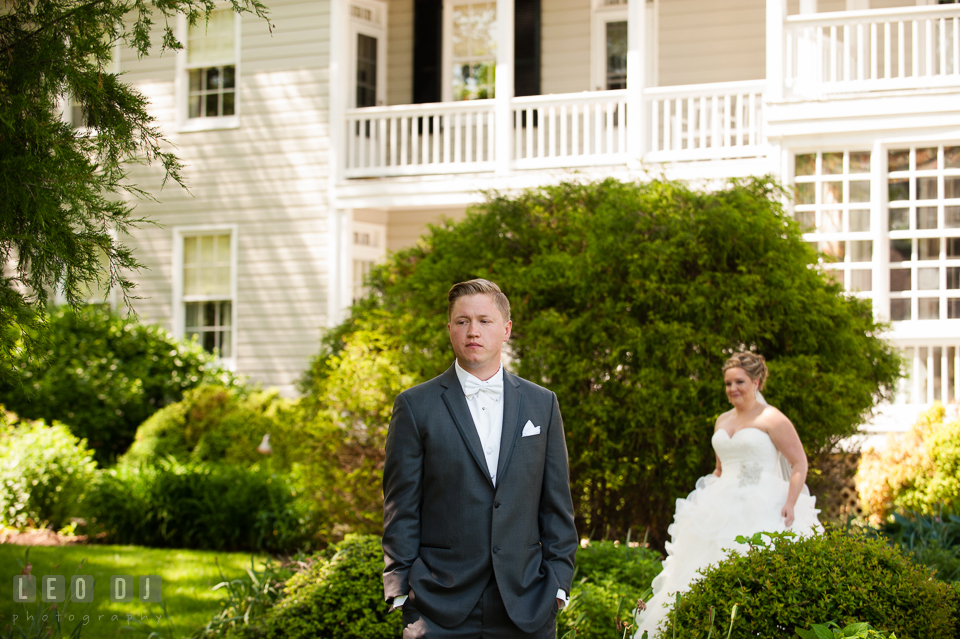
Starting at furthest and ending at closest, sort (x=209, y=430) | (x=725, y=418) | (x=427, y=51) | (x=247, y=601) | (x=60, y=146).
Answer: (x=427, y=51)
(x=209, y=430)
(x=725, y=418)
(x=247, y=601)
(x=60, y=146)

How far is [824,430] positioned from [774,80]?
594 cm

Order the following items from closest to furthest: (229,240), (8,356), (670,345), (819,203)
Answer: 1. (8,356)
2. (670,345)
3. (819,203)
4. (229,240)

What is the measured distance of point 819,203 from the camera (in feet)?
36.4

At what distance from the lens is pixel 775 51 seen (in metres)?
11.2

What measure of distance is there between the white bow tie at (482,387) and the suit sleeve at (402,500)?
0.24m

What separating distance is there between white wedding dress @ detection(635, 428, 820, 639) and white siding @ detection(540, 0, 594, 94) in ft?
31.7

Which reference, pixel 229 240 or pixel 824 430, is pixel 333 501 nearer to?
pixel 824 430

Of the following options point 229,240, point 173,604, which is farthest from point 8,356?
point 229,240

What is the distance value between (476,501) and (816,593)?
1649 millimetres

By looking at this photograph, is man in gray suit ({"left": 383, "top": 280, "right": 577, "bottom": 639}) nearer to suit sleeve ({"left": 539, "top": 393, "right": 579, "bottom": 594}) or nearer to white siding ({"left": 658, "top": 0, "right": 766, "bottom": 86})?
suit sleeve ({"left": 539, "top": 393, "right": 579, "bottom": 594})

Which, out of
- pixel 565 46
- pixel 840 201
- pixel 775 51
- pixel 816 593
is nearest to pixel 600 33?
pixel 565 46

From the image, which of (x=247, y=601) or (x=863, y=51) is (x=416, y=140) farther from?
(x=247, y=601)

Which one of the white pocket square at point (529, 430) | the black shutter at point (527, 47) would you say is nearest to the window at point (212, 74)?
the black shutter at point (527, 47)

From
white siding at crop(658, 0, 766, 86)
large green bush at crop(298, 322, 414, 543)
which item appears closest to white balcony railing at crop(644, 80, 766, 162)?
white siding at crop(658, 0, 766, 86)
